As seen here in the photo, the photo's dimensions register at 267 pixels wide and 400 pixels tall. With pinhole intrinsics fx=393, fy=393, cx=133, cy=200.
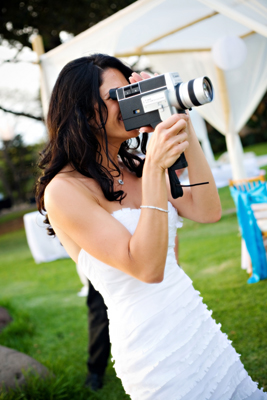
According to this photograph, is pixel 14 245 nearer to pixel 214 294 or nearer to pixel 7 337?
pixel 7 337

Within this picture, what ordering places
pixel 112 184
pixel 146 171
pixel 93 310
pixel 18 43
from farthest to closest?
pixel 18 43
pixel 93 310
pixel 112 184
pixel 146 171

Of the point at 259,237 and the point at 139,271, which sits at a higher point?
the point at 139,271

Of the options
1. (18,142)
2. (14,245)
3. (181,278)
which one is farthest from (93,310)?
(18,142)

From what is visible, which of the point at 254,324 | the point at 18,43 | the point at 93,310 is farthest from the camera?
the point at 18,43

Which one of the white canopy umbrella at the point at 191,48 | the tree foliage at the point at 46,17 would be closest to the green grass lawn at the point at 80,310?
the white canopy umbrella at the point at 191,48

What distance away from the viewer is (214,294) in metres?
4.09

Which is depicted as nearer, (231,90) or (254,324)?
(254,324)

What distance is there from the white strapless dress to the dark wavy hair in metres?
0.19

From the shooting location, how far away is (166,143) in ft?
3.78

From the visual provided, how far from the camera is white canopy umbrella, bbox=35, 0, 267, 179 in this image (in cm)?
379

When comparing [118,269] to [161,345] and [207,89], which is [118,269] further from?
[207,89]

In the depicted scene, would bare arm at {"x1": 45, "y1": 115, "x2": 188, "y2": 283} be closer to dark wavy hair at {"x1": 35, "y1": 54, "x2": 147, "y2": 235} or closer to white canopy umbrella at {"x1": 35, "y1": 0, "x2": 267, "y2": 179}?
dark wavy hair at {"x1": 35, "y1": 54, "x2": 147, "y2": 235}

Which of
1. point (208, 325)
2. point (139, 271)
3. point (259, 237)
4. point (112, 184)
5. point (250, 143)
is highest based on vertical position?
point (112, 184)

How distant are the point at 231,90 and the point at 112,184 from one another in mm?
4787
